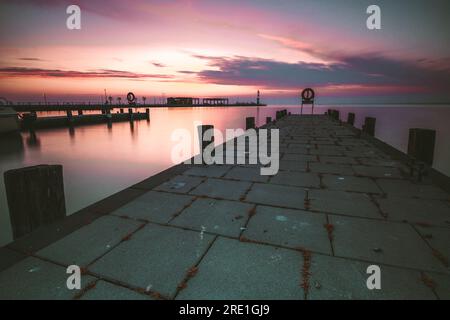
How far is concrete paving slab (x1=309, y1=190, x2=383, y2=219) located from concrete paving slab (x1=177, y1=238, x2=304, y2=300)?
140 centimetres

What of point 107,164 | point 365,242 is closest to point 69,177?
point 107,164

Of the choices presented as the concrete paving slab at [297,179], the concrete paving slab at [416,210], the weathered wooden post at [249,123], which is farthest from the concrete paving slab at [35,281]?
the weathered wooden post at [249,123]

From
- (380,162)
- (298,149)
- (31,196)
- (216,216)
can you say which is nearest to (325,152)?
(298,149)

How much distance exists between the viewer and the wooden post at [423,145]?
485 centimetres

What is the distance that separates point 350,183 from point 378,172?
1.22m

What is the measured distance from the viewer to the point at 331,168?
5.85 meters

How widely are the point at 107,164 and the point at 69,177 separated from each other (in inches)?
108

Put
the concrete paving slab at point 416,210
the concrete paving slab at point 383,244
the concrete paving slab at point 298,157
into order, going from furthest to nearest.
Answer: the concrete paving slab at point 298,157 < the concrete paving slab at point 416,210 < the concrete paving slab at point 383,244

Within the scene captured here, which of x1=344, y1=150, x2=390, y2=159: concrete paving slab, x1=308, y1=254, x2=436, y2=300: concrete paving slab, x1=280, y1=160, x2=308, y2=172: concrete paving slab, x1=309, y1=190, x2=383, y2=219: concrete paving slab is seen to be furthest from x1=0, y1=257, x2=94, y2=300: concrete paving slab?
x1=344, y1=150, x2=390, y2=159: concrete paving slab

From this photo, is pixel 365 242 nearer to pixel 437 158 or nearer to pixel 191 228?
pixel 191 228

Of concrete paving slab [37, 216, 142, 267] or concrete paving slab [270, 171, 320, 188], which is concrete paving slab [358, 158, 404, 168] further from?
concrete paving slab [37, 216, 142, 267]

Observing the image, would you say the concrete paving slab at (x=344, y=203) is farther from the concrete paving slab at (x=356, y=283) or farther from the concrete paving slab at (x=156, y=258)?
the concrete paving slab at (x=156, y=258)

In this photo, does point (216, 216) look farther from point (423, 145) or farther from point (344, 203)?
point (423, 145)

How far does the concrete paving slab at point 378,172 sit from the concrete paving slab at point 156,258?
13.8 ft
